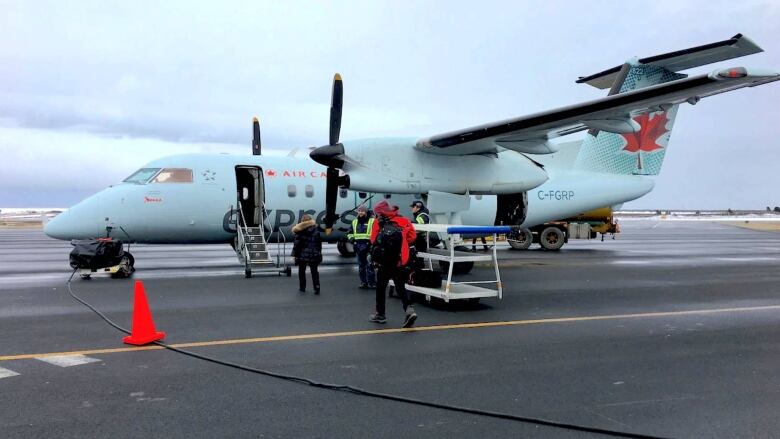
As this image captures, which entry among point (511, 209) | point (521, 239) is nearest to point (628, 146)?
Answer: point (511, 209)

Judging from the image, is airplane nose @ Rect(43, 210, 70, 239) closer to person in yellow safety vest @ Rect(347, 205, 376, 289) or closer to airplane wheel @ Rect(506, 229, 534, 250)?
person in yellow safety vest @ Rect(347, 205, 376, 289)

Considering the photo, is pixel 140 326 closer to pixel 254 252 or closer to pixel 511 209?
pixel 254 252

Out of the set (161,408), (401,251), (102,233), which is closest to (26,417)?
(161,408)

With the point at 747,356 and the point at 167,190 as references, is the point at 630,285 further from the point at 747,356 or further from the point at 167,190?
the point at 167,190

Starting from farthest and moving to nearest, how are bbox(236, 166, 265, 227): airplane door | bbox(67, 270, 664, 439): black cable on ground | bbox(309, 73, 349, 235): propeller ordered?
bbox(236, 166, 265, 227): airplane door → bbox(309, 73, 349, 235): propeller → bbox(67, 270, 664, 439): black cable on ground

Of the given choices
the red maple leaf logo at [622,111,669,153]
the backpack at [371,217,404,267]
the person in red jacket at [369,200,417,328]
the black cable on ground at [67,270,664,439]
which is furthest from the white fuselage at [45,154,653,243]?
the black cable on ground at [67,270,664,439]

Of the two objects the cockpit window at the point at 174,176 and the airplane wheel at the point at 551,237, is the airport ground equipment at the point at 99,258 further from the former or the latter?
the airplane wheel at the point at 551,237

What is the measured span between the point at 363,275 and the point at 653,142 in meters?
13.1

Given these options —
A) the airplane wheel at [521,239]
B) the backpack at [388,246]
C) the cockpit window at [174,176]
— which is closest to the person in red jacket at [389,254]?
the backpack at [388,246]

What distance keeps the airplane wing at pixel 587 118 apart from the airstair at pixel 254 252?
4664 millimetres

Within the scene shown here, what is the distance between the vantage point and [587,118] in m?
12.6

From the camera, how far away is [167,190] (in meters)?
15.8

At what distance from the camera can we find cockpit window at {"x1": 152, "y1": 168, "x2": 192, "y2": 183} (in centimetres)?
1598

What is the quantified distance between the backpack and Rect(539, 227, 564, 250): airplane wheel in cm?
1781
